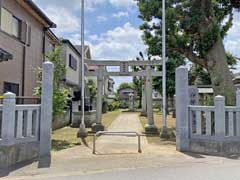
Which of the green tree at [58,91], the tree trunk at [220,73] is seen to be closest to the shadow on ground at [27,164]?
the green tree at [58,91]

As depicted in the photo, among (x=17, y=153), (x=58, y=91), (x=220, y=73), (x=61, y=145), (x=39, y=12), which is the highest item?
(x=39, y=12)

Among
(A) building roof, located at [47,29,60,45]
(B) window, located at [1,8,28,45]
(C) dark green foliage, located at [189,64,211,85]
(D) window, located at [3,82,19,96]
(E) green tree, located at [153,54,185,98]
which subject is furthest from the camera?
(C) dark green foliage, located at [189,64,211,85]

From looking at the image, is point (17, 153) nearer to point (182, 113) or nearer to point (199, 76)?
point (182, 113)

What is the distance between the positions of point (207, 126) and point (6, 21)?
9553 mm

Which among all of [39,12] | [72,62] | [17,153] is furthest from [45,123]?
[72,62]

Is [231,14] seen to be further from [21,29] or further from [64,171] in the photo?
[64,171]

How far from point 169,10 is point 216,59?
10.9 ft

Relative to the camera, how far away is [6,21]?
46.2 ft

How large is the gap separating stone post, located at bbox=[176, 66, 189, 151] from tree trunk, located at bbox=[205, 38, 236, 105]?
17.4 feet

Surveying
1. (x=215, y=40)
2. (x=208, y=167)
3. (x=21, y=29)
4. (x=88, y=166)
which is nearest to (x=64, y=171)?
(x=88, y=166)

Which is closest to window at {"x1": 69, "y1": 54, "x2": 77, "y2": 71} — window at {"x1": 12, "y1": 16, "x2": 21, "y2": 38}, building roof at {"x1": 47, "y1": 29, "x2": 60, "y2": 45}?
building roof at {"x1": 47, "y1": 29, "x2": 60, "y2": 45}

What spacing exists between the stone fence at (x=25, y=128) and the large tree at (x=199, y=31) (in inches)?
329

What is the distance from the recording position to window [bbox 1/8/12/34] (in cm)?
1361

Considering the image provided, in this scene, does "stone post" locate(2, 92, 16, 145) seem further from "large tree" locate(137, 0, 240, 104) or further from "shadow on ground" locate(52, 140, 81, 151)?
"large tree" locate(137, 0, 240, 104)
